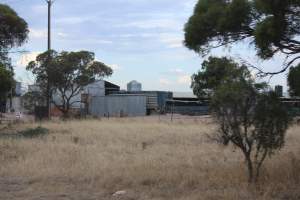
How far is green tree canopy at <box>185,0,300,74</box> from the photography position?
10.8 m

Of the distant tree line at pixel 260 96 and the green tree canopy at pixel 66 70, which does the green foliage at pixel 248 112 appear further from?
the green tree canopy at pixel 66 70

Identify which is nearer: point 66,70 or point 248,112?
point 248,112

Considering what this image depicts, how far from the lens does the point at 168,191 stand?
36.8ft

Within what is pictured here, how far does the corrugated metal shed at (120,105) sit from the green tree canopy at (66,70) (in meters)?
23.1

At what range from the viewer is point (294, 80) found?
11.4m

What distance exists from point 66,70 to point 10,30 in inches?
928

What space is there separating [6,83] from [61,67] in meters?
24.9

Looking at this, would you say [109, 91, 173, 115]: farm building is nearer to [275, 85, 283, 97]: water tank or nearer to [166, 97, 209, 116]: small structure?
[166, 97, 209, 116]: small structure

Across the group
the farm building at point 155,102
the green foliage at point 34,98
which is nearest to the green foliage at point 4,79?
the green foliage at point 34,98

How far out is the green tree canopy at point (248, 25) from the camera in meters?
10.8

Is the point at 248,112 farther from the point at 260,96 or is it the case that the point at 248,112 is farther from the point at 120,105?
the point at 120,105

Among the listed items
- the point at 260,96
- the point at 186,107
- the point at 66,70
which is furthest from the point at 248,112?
the point at 186,107

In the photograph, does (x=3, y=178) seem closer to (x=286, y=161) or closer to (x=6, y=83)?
(x=286, y=161)

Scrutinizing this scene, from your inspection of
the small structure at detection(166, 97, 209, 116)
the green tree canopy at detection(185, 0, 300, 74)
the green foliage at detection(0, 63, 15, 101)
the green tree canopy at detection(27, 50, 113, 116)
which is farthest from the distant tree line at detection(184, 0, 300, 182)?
the small structure at detection(166, 97, 209, 116)
